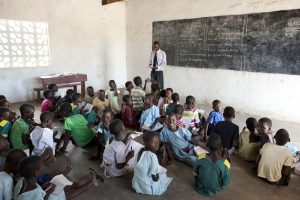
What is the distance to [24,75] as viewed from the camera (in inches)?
237

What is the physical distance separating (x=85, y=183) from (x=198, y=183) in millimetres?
1031

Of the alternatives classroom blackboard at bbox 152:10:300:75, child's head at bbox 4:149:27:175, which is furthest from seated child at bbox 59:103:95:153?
classroom blackboard at bbox 152:10:300:75

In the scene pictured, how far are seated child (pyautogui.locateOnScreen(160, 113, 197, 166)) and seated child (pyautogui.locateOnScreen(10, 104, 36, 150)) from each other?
1.46m

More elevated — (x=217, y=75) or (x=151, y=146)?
(x=217, y=75)

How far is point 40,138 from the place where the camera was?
2594mm

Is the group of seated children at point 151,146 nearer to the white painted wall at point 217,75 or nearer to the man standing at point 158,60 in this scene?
the white painted wall at point 217,75

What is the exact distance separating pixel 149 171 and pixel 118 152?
419 mm

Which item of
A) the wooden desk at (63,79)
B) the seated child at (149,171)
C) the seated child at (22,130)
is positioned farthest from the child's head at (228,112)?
the wooden desk at (63,79)

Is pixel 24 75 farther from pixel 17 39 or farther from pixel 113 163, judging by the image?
pixel 113 163

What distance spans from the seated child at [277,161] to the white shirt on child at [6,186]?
223 cm

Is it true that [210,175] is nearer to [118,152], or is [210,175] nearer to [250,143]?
[118,152]

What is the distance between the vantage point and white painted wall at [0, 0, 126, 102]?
5.85 m

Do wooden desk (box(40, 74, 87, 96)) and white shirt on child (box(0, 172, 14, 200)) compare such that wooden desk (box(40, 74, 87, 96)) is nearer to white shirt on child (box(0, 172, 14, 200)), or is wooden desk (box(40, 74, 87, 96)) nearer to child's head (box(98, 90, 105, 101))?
child's head (box(98, 90, 105, 101))

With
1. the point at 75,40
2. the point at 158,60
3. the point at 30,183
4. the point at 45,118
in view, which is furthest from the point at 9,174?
the point at 75,40
